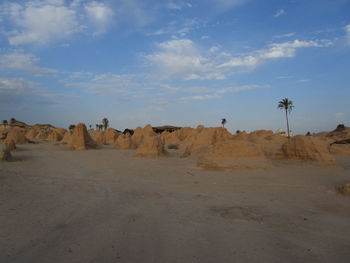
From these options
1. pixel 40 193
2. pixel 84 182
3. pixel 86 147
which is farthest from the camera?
pixel 86 147

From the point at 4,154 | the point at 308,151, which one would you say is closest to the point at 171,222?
the point at 308,151

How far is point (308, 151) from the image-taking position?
33.9 feet

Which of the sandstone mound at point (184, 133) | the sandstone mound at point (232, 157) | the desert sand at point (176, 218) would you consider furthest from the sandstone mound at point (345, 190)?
the sandstone mound at point (184, 133)

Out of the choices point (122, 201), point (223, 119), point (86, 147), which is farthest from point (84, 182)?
point (223, 119)

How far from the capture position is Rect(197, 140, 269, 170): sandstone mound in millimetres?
9148

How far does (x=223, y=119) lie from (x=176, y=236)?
5149cm

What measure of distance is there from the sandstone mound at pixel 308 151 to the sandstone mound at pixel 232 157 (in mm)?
2065

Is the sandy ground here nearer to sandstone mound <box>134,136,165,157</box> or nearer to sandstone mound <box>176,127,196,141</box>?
sandstone mound <box>134,136,165,157</box>

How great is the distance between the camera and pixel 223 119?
177 feet

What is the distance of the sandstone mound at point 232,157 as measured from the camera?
915cm

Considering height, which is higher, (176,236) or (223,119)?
(223,119)

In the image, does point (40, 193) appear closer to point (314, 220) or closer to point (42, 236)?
point (42, 236)

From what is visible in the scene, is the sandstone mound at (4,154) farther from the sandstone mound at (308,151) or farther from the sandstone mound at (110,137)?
the sandstone mound at (110,137)

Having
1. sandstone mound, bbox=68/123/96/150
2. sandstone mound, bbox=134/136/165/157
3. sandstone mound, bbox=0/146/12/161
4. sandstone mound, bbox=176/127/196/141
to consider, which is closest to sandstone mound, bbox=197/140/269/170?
sandstone mound, bbox=134/136/165/157
